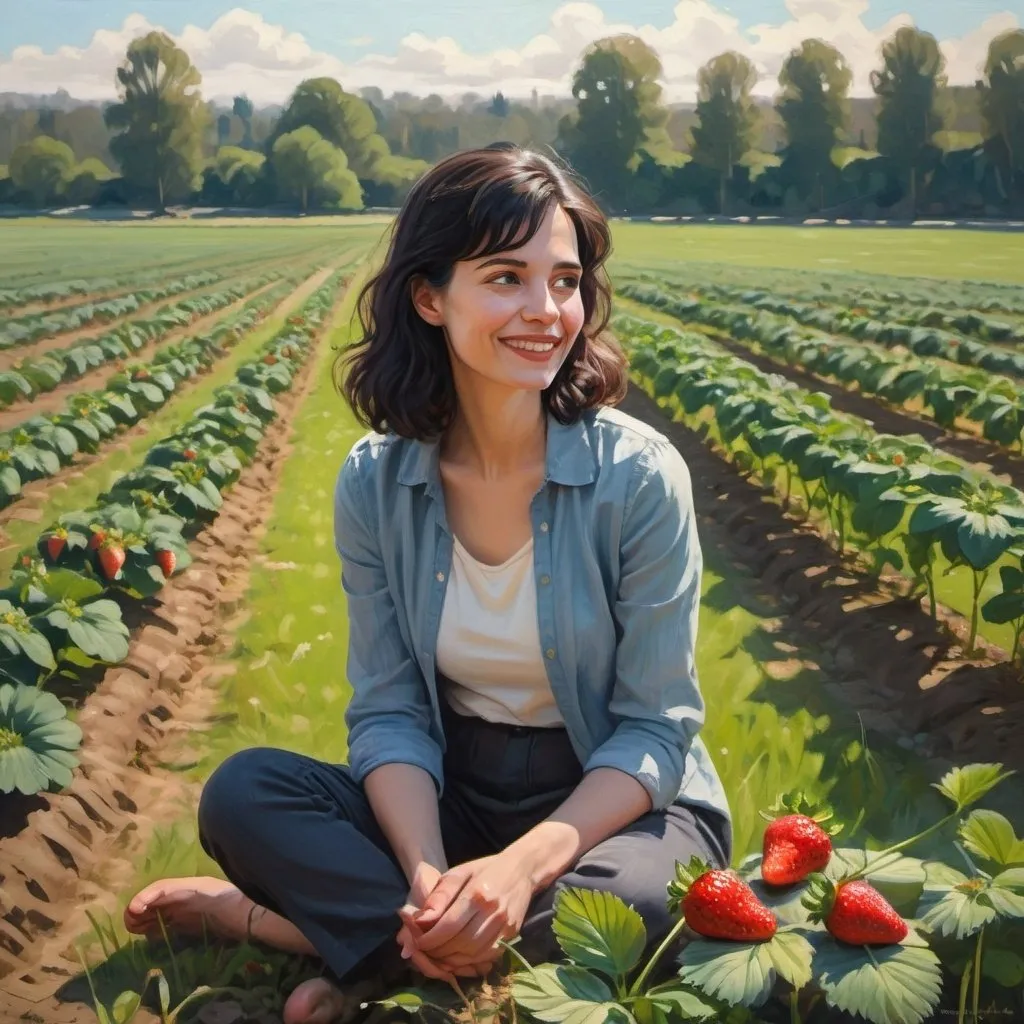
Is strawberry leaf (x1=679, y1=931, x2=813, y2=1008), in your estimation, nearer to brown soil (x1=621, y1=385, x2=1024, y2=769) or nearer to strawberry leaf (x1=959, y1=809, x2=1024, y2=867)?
strawberry leaf (x1=959, y1=809, x2=1024, y2=867)

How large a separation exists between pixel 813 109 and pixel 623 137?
532 millimetres

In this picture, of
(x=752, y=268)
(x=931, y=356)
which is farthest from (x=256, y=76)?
(x=931, y=356)

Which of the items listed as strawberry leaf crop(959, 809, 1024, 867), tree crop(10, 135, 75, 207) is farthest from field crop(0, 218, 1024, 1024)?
tree crop(10, 135, 75, 207)

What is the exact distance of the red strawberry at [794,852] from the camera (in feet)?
5.87

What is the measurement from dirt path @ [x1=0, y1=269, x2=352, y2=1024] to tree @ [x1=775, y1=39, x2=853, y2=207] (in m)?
2.10

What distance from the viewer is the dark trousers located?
1.91 meters

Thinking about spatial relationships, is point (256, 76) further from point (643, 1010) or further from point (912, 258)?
point (643, 1010)

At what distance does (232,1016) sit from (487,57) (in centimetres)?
230

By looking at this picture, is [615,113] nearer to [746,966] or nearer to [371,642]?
[371,642]

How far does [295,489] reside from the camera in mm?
4898

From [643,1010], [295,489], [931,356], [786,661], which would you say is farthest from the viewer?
[931,356]

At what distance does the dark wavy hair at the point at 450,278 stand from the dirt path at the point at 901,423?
269 cm

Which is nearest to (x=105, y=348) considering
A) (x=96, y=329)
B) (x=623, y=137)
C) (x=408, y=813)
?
(x=96, y=329)

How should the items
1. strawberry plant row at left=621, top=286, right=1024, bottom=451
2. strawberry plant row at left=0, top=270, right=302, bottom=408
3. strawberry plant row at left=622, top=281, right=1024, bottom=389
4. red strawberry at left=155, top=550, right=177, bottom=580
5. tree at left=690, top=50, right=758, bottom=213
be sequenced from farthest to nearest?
strawberry plant row at left=622, top=281, right=1024, bottom=389 < strawberry plant row at left=621, top=286, right=1024, bottom=451 < strawberry plant row at left=0, top=270, right=302, bottom=408 < red strawberry at left=155, top=550, right=177, bottom=580 < tree at left=690, top=50, right=758, bottom=213
